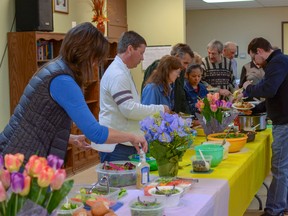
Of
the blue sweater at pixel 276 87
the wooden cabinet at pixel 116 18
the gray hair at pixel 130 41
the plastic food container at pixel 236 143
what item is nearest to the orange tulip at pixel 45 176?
the gray hair at pixel 130 41

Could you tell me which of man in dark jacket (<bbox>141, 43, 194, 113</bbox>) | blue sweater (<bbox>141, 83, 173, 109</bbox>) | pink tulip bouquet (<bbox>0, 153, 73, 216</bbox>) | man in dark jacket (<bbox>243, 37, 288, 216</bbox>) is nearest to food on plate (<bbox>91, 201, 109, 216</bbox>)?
pink tulip bouquet (<bbox>0, 153, 73, 216</bbox>)

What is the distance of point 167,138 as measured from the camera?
2447mm

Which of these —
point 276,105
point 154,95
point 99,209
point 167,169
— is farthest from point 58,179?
point 276,105

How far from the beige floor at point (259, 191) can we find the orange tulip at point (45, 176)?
10.9 feet

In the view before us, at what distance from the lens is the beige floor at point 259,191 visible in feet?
14.4

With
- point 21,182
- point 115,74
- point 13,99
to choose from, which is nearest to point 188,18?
point 13,99

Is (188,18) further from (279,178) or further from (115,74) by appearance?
(115,74)

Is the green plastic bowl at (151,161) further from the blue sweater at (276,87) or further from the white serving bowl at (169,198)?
the blue sweater at (276,87)

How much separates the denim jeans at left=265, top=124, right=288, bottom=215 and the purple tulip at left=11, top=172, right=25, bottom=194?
2988 millimetres

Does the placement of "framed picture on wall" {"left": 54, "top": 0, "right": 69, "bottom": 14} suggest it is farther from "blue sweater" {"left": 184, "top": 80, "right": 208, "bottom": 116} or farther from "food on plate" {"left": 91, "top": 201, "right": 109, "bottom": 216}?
"food on plate" {"left": 91, "top": 201, "right": 109, "bottom": 216}

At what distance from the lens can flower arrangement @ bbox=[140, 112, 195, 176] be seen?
2.46 meters

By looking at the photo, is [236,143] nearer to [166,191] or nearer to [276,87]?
[276,87]

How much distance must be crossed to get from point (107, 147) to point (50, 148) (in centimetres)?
89

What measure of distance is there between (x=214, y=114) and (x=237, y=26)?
8.77 metres
